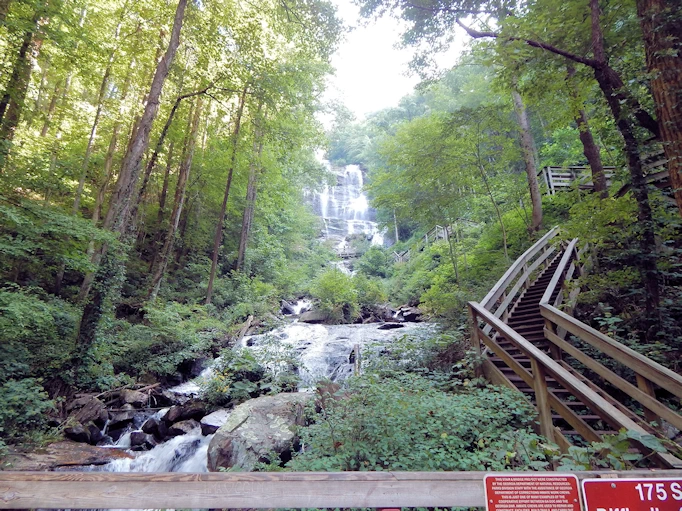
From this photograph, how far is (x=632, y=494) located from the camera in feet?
4.78

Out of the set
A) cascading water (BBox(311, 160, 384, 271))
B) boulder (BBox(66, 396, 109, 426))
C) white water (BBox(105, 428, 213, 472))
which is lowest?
white water (BBox(105, 428, 213, 472))

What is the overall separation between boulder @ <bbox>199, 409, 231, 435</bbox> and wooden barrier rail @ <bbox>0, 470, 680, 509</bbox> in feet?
15.5

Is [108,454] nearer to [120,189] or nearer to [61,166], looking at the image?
[120,189]

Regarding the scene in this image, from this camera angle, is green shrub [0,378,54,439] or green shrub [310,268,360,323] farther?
green shrub [310,268,360,323]

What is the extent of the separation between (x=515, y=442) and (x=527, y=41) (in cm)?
544

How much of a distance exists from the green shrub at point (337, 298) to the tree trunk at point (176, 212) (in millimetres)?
6326

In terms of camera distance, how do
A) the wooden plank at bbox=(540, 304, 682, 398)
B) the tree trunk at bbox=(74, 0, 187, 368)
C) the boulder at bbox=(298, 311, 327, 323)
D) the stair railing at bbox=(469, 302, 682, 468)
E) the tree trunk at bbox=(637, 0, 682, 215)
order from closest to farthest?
the stair railing at bbox=(469, 302, 682, 468) < the wooden plank at bbox=(540, 304, 682, 398) < the tree trunk at bbox=(637, 0, 682, 215) < the tree trunk at bbox=(74, 0, 187, 368) < the boulder at bbox=(298, 311, 327, 323)

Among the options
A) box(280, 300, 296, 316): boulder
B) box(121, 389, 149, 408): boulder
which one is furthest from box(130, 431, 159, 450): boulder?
box(280, 300, 296, 316): boulder

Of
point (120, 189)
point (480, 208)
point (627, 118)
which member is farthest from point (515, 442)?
point (480, 208)

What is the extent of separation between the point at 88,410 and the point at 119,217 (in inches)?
179

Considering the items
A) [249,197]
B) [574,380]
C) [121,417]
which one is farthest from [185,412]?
[249,197]

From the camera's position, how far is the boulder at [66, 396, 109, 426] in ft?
20.5

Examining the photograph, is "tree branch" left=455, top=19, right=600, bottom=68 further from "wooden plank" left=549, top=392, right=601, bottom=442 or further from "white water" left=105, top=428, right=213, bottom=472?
"white water" left=105, top=428, right=213, bottom=472

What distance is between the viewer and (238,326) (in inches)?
484
